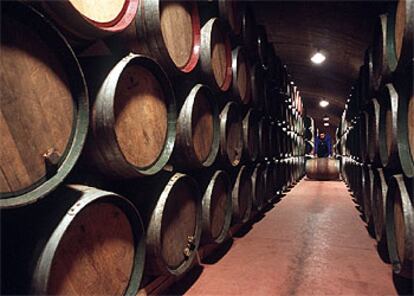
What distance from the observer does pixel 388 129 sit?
2951 mm

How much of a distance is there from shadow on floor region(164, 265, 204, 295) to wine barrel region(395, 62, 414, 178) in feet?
6.16

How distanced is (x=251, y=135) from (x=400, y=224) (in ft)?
8.81

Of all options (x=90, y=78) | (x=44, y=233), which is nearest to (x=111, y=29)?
(x=90, y=78)

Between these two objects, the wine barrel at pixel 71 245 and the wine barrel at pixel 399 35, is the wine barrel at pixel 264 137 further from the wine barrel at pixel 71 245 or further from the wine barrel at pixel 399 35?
the wine barrel at pixel 71 245

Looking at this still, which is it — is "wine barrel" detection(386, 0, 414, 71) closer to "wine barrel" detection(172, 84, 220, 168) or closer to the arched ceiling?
"wine barrel" detection(172, 84, 220, 168)

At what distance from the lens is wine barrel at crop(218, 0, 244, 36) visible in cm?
370

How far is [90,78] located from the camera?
1770 mm

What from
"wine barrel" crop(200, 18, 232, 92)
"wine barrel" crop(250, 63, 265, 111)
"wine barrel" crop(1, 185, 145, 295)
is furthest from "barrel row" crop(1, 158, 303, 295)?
"wine barrel" crop(250, 63, 265, 111)

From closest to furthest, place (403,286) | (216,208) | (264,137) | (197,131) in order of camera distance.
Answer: (403,286)
(197,131)
(216,208)
(264,137)

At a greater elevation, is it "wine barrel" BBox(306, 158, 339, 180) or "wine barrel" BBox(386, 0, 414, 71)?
"wine barrel" BBox(386, 0, 414, 71)

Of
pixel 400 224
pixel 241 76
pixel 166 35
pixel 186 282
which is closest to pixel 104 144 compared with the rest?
pixel 166 35

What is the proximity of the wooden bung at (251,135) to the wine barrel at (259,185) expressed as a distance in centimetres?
27

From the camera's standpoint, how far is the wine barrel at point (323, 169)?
12406mm

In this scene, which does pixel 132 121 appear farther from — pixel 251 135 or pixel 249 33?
pixel 249 33
